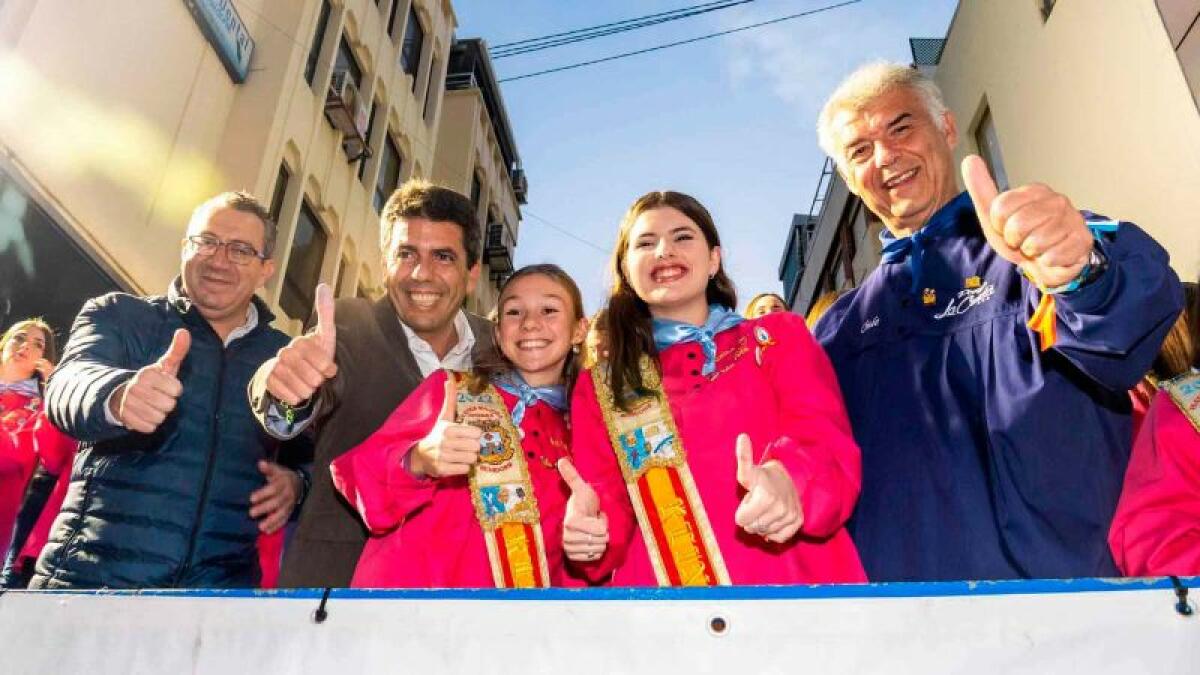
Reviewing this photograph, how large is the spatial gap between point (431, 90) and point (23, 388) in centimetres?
1320

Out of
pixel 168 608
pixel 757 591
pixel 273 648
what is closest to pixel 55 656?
pixel 168 608

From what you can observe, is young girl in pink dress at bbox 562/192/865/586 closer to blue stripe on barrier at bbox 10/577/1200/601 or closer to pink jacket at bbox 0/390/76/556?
blue stripe on barrier at bbox 10/577/1200/601

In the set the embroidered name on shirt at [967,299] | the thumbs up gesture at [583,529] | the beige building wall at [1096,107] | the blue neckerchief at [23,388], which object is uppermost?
the beige building wall at [1096,107]

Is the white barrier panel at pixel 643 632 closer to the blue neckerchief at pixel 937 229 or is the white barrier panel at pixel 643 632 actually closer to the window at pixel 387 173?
the blue neckerchief at pixel 937 229

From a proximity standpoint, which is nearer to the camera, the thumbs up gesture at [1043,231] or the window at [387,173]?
the thumbs up gesture at [1043,231]

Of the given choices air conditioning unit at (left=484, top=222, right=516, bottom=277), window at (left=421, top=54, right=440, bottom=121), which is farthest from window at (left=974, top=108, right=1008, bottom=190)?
air conditioning unit at (left=484, top=222, right=516, bottom=277)

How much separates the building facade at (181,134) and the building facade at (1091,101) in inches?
322

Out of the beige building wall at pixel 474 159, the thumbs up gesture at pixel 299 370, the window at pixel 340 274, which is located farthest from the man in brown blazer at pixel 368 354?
the beige building wall at pixel 474 159

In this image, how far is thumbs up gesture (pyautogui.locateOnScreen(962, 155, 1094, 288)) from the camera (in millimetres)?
1465

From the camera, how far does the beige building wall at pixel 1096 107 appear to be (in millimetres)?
5883

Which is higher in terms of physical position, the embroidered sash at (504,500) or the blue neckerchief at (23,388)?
the blue neckerchief at (23,388)

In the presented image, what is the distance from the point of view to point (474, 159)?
63.2 ft

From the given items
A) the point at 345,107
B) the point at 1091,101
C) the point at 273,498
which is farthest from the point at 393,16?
the point at 273,498

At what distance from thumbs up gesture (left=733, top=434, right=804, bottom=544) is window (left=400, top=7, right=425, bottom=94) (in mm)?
14807
